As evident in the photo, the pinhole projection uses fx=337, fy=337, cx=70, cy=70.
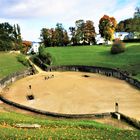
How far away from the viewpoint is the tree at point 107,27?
12106 cm

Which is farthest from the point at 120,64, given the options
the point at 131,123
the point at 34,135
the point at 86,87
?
the point at 34,135

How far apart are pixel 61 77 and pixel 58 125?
158 feet

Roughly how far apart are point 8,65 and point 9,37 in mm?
32456

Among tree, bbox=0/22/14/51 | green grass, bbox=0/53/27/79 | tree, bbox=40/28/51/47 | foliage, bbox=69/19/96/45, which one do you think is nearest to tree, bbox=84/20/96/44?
foliage, bbox=69/19/96/45

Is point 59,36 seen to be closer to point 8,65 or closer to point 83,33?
point 83,33

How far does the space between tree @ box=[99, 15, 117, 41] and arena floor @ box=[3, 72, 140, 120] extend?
46.2 meters

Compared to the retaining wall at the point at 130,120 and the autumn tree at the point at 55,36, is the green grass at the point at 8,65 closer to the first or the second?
the autumn tree at the point at 55,36

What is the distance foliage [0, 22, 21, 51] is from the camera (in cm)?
10869

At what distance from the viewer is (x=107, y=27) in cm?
12219

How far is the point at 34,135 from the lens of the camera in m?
20.1

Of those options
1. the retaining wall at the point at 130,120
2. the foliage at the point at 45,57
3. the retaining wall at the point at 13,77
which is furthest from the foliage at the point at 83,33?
the retaining wall at the point at 130,120

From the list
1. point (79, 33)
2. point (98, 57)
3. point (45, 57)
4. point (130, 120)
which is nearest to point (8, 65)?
point (45, 57)

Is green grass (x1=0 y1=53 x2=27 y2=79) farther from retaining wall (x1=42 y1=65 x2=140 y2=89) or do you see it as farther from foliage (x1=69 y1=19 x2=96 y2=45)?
foliage (x1=69 y1=19 x2=96 y2=45)

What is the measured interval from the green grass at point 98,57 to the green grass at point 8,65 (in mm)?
10389
